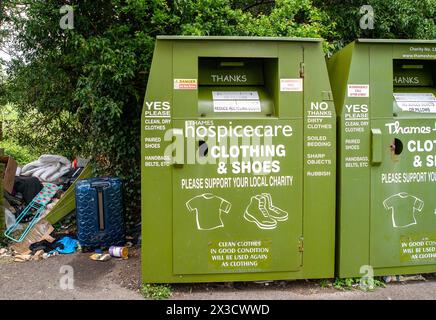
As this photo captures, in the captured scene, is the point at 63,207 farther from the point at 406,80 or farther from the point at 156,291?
the point at 406,80

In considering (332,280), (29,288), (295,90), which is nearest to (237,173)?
(295,90)

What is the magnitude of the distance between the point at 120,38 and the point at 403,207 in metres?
3.25

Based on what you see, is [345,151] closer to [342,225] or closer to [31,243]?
[342,225]

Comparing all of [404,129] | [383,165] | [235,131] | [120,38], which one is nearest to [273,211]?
[235,131]

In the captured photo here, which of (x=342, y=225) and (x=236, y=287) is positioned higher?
(x=342, y=225)

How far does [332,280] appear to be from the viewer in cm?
342

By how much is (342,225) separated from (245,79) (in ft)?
4.89

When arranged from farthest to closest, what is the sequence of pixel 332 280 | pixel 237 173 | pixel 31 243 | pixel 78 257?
pixel 31 243 < pixel 78 257 < pixel 332 280 < pixel 237 173

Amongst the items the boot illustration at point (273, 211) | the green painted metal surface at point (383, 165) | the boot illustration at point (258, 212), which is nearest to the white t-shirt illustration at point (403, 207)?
the green painted metal surface at point (383, 165)

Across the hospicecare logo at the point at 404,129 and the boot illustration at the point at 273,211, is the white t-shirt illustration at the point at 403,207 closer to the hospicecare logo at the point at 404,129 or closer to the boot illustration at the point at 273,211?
the hospicecare logo at the point at 404,129

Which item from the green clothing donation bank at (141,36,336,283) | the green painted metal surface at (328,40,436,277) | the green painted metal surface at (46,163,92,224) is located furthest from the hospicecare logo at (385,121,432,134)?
the green painted metal surface at (46,163,92,224)

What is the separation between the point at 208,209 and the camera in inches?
125

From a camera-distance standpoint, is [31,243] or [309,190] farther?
[31,243]

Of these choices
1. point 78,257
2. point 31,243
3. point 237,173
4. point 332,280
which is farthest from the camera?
point 31,243
